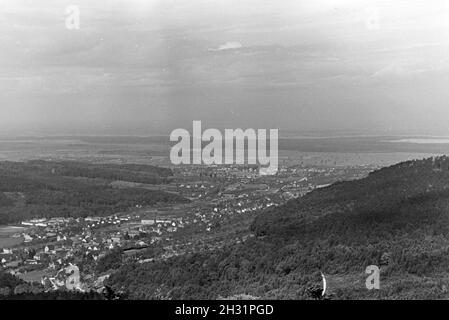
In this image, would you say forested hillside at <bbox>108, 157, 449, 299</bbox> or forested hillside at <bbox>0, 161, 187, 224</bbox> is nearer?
forested hillside at <bbox>108, 157, 449, 299</bbox>

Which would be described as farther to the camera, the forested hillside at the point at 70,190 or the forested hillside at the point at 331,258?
the forested hillside at the point at 70,190

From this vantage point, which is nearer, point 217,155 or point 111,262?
point 111,262

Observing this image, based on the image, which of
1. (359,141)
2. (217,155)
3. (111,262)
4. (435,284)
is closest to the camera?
(435,284)

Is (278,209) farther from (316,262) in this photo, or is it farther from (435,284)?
(435,284)

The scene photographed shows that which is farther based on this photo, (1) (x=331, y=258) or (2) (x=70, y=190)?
(2) (x=70, y=190)
